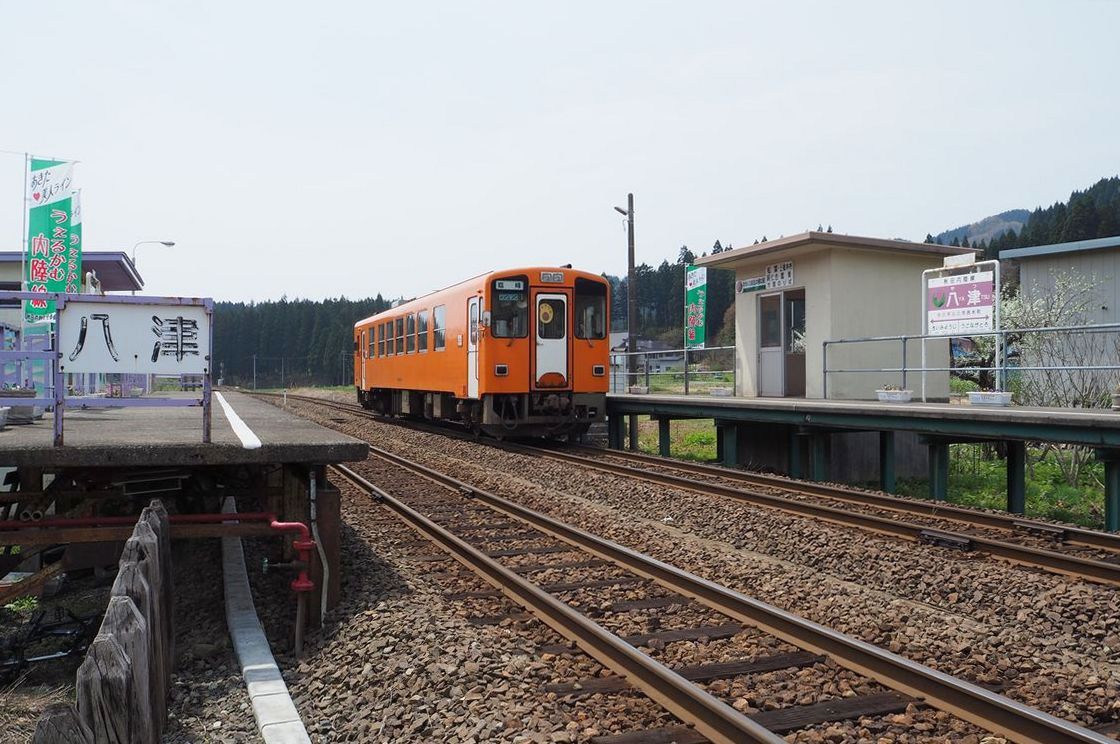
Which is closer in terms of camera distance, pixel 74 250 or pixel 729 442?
pixel 729 442

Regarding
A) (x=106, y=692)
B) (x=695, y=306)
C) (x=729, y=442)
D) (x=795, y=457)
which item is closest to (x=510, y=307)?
(x=729, y=442)

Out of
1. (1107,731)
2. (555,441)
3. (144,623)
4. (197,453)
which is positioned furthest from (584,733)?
(555,441)

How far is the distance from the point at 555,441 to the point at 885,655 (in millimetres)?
12793

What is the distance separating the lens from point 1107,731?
12.1 feet

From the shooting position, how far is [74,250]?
1814 centimetres

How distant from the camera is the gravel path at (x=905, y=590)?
4398mm

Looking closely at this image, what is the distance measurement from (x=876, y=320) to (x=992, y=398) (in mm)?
3766

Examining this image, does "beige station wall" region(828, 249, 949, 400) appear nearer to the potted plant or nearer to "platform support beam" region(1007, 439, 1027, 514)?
the potted plant

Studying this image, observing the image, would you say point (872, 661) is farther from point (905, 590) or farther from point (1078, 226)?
point (1078, 226)

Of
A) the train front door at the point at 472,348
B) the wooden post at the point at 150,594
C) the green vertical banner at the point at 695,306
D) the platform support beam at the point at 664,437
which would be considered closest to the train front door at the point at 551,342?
the train front door at the point at 472,348

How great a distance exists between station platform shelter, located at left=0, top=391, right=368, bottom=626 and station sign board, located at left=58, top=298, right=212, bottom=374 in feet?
0.99

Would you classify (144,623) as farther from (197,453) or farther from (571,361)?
(571,361)

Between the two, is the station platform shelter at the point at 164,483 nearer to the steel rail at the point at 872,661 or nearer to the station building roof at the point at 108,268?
the steel rail at the point at 872,661

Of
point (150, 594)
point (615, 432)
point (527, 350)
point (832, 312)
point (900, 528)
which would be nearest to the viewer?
point (150, 594)
